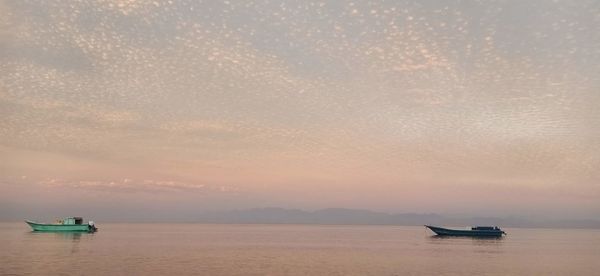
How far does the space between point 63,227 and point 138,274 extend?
145m

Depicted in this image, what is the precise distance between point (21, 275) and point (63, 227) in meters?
142

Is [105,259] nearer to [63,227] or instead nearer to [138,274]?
[138,274]

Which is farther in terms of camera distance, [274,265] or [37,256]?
[37,256]

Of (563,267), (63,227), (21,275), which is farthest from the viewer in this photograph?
(63,227)

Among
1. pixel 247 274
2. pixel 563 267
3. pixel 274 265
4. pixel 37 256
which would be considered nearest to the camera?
pixel 247 274

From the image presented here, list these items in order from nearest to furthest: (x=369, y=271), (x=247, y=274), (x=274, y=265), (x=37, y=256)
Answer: (x=247, y=274) < (x=369, y=271) < (x=274, y=265) < (x=37, y=256)

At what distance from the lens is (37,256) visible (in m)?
99.4

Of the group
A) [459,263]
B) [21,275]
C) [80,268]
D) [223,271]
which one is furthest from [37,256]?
[459,263]

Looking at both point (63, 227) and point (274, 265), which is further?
point (63, 227)

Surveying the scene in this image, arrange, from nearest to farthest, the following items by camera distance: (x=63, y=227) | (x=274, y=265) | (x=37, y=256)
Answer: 1. (x=274, y=265)
2. (x=37, y=256)
3. (x=63, y=227)

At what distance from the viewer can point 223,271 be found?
264ft

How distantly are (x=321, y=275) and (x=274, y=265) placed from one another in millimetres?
17471

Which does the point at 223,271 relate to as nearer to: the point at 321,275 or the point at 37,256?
the point at 321,275

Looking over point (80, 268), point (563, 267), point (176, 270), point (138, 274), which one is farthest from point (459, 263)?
point (80, 268)
